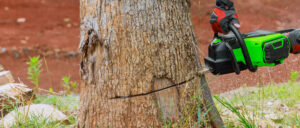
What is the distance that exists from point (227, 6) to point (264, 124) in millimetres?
793

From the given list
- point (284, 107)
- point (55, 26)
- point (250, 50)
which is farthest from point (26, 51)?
point (250, 50)

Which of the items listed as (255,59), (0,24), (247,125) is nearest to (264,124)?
(247,125)

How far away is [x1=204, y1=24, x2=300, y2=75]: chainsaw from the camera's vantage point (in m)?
1.51

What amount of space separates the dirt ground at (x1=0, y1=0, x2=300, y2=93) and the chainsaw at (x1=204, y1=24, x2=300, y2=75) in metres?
4.31

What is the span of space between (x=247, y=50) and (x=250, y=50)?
0.19 ft

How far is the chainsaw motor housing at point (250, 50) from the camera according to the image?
1.52m

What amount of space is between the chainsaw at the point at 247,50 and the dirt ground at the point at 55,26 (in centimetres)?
431

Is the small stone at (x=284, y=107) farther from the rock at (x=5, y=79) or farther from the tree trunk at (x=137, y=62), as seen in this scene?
the rock at (x=5, y=79)

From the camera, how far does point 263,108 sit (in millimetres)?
2336

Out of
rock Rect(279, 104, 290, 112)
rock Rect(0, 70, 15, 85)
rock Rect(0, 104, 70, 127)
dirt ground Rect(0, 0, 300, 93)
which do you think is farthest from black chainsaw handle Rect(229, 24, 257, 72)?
dirt ground Rect(0, 0, 300, 93)

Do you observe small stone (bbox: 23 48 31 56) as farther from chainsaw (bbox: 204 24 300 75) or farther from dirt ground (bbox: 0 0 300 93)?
chainsaw (bbox: 204 24 300 75)

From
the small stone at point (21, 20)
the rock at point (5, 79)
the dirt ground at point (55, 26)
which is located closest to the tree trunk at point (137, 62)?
the rock at point (5, 79)

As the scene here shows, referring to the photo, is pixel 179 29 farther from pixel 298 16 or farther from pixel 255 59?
pixel 298 16

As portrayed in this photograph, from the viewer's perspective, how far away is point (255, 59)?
60.7 inches
